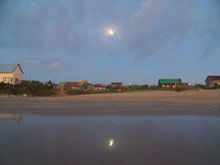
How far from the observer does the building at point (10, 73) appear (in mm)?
24375

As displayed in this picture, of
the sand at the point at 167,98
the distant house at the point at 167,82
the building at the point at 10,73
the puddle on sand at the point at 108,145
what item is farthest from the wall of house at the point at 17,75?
the distant house at the point at 167,82

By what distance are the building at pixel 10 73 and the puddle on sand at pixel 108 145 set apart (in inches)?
981

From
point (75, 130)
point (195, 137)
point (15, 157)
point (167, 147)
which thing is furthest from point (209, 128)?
point (15, 157)

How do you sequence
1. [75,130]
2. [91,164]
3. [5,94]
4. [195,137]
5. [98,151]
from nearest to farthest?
1. [91,164]
2. [98,151]
3. [195,137]
4. [75,130]
5. [5,94]

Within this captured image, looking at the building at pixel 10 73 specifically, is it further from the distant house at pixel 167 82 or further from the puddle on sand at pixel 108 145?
the distant house at pixel 167 82

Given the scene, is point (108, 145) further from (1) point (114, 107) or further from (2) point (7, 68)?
(2) point (7, 68)

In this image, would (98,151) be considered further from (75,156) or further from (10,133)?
(10,133)

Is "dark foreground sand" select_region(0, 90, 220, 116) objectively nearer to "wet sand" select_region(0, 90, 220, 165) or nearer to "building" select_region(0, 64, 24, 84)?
"wet sand" select_region(0, 90, 220, 165)

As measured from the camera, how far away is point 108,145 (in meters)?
3.63

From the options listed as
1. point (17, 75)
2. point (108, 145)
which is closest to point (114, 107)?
point (108, 145)

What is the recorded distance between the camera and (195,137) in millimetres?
4207

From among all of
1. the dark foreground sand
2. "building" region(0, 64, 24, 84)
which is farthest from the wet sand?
"building" region(0, 64, 24, 84)

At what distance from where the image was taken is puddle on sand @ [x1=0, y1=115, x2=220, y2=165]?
2953 mm

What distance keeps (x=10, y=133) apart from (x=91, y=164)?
351 cm
